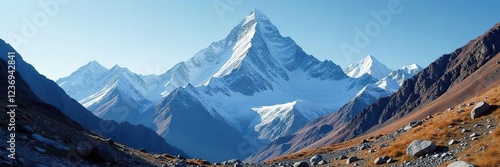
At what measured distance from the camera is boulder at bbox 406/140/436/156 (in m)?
29.9

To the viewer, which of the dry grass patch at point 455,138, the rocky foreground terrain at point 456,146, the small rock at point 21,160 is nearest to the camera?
the small rock at point 21,160

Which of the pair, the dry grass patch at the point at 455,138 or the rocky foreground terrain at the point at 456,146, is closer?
the dry grass patch at the point at 455,138

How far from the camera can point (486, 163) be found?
2305cm

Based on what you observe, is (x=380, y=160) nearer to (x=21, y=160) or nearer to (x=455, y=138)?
(x=455, y=138)

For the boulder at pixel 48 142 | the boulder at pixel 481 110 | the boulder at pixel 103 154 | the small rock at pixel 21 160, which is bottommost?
the boulder at pixel 481 110

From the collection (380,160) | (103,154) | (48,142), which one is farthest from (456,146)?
(48,142)

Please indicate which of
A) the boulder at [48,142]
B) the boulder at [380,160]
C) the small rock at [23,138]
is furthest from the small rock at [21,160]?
the boulder at [380,160]

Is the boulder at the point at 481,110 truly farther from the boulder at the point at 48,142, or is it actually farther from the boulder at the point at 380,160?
the boulder at the point at 48,142

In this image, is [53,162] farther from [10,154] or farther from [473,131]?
[473,131]

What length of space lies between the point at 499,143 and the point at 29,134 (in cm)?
3123

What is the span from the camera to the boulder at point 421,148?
29859mm

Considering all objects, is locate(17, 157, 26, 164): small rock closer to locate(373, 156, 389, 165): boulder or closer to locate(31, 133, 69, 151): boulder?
locate(31, 133, 69, 151): boulder

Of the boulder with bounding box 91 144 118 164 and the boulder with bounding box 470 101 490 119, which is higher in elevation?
the boulder with bounding box 91 144 118 164

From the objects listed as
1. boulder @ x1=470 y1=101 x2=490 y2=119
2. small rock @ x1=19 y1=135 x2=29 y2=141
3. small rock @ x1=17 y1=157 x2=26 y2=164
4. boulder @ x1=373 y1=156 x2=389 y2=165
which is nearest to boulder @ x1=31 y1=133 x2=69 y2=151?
small rock @ x1=19 y1=135 x2=29 y2=141
